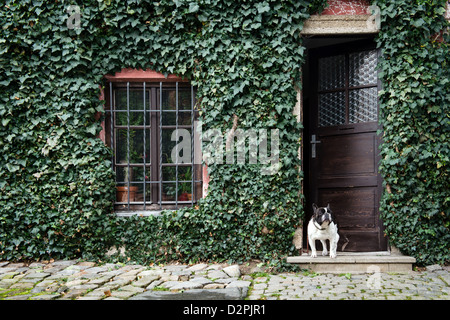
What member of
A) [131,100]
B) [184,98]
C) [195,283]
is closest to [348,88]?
[184,98]

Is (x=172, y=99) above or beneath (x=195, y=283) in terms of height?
above

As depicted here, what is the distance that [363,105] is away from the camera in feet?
19.4

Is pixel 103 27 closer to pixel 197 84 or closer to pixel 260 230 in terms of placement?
pixel 197 84

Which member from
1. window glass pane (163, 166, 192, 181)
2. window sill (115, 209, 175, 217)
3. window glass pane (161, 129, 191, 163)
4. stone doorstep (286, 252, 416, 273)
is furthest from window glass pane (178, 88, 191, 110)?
stone doorstep (286, 252, 416, 273)

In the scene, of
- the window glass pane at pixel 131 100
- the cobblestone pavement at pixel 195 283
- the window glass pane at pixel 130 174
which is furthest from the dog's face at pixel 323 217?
the window glass pane at pixel 131 100

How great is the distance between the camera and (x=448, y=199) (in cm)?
534

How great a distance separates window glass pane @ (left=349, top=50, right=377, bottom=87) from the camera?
5.84m

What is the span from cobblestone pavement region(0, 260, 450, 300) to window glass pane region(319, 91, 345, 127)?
2.26m

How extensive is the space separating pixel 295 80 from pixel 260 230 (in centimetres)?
209

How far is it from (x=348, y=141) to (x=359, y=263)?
1745mm

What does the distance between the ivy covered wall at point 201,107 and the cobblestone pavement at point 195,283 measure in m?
0.42

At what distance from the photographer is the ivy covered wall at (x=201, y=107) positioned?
218 inches

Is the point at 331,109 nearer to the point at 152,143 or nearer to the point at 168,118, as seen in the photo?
the point at 168,118

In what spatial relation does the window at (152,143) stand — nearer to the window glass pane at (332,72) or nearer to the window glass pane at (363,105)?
the window glass pane at (332,72)
